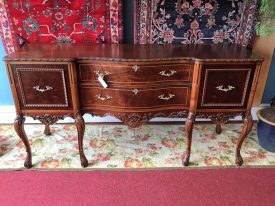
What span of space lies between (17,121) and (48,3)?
886 millimetres

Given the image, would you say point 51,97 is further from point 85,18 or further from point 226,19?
point 226,19

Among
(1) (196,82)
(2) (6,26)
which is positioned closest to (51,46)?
(2) (6,26)

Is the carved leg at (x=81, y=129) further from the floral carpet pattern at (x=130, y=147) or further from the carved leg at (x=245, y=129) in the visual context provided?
the carved leg at (x=245, y=129)

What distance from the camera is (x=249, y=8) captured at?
6.25 ft

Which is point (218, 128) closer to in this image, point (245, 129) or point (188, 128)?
point (245, 129)

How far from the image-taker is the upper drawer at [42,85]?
1562 mm

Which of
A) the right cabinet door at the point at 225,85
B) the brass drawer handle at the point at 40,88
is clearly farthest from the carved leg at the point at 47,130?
the right cabinet door at the point at 225,85

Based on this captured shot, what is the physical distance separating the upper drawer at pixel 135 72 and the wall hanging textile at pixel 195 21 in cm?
47

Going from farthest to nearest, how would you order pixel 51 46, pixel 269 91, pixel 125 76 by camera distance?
pixel 269 91, pixel 51 46, pixel 125 76

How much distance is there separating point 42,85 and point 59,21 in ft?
1.93

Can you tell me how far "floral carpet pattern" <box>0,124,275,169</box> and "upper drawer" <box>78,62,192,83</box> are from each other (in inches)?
26.8

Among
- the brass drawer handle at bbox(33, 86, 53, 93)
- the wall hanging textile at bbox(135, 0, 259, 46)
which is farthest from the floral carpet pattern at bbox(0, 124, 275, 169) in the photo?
the wall hanging textile at bbox(135, 0, 259, 46)

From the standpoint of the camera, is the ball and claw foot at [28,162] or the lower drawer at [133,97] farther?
the ball and claw foot at [28,162]

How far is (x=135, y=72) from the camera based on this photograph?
62.1 inches
